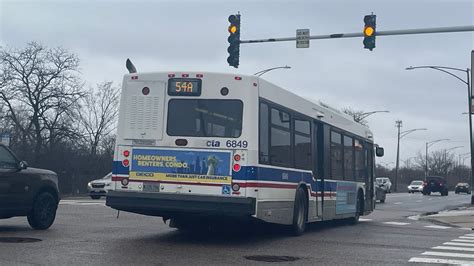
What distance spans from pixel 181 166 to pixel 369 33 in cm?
994

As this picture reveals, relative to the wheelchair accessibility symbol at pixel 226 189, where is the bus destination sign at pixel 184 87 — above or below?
above

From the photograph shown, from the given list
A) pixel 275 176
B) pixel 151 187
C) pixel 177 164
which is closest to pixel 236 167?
pixel 177 164

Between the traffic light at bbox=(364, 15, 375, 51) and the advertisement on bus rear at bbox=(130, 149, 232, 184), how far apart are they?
946cm

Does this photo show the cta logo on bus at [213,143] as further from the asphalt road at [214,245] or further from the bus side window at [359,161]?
the bus side window at [359,161]

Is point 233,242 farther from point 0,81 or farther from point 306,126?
point 0,81

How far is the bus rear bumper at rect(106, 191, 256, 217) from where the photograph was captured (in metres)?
12.0

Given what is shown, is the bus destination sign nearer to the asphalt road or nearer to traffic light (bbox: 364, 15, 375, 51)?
the asphalt road

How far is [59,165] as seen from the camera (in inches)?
2014

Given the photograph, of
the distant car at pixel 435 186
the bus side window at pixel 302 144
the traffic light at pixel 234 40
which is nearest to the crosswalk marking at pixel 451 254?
the bus side window at pixel 302 144

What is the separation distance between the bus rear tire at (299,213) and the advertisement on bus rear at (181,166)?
9.48 ft

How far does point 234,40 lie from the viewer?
68.7 feet

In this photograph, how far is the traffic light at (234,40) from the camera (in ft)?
68.2

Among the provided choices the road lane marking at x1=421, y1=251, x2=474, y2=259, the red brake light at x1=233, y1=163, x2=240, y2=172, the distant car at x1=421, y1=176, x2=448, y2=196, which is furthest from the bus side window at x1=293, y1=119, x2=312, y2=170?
the distant car at x1=421, y1=176, x2=448, y2=196

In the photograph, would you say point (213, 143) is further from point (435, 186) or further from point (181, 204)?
point (435, 186)
